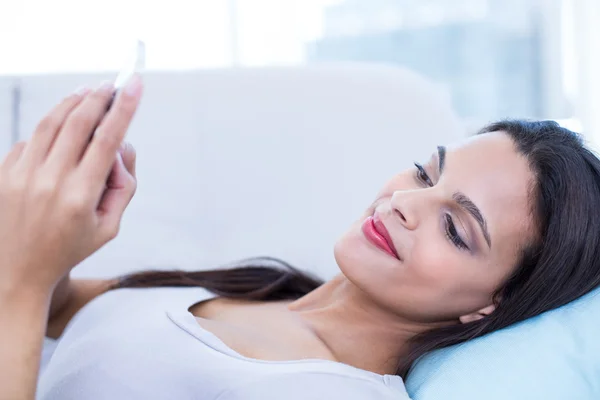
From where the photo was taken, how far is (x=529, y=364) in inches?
36.6

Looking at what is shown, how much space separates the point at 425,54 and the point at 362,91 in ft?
4.25

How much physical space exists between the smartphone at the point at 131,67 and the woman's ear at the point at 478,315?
67 centimetres

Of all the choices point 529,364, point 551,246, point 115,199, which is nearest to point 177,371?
point 115,199

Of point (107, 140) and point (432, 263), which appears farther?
point (432, 263)

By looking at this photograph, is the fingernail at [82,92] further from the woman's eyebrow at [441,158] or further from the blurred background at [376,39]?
the blurred background at [376,39]

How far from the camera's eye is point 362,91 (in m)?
1.63

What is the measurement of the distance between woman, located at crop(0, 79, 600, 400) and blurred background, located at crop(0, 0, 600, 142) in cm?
163

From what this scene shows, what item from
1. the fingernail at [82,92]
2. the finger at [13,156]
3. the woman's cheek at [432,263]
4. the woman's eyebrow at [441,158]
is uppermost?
the fingernail at [82,92]

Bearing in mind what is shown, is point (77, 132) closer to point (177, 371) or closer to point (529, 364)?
point (177, 371)

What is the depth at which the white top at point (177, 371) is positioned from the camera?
0.83 m

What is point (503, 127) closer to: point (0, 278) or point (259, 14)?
point (0, 278)

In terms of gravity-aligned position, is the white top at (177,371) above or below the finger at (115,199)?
below

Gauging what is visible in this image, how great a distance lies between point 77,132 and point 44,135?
4cm

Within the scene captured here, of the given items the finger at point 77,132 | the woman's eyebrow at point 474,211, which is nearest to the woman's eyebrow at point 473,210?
the woman's eyebrow at point 474,211
